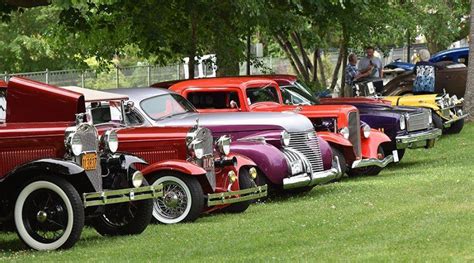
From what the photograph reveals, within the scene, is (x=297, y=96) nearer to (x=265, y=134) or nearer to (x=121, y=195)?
(x=265, y=134)

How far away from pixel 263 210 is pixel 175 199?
1560 mm

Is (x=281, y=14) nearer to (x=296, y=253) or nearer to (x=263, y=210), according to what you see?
(x=263, y=210)

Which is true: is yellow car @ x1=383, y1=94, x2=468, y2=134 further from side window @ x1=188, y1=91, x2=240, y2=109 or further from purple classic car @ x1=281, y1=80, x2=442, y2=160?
side window @ x1=188, y1=91, x2=240, y2=109

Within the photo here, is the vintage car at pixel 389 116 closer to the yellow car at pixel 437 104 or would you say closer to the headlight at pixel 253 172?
the yellow car at pixel 437 104

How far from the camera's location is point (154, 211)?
13242 mm

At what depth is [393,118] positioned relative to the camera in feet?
66.4

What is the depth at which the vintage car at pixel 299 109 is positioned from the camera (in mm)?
17797

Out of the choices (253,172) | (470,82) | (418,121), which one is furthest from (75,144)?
(470,82)

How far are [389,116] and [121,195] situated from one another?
9.62 m

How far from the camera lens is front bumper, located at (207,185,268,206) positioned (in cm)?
1337

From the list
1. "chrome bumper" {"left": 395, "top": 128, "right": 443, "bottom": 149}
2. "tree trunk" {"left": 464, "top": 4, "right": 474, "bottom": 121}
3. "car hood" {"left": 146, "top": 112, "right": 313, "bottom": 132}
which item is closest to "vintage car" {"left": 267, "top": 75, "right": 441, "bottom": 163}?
"chrome bumper" {"left": 395, "top": 128, "right": 443, "bottom": 149}

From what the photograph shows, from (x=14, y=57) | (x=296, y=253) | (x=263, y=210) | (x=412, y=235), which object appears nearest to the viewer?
(x=296, y=253)

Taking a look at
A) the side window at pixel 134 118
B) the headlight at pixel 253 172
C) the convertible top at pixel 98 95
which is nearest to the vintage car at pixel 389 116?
the side window at pixel 134 118

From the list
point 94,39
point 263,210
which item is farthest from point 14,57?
point 263,210
